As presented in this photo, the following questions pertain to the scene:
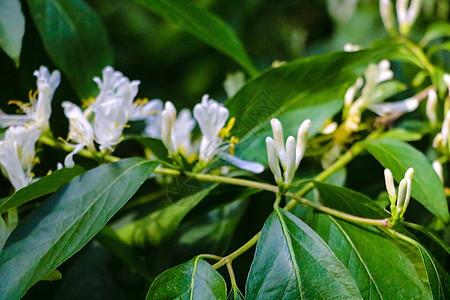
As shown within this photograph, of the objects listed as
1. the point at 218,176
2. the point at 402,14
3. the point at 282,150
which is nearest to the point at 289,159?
the point at 282,150

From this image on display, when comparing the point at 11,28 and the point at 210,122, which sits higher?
the point at 11,28

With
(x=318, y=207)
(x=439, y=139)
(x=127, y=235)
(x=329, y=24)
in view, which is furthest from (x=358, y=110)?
(x=329, y=24)

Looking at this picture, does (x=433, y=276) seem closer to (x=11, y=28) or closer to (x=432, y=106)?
(x=432, y=106)

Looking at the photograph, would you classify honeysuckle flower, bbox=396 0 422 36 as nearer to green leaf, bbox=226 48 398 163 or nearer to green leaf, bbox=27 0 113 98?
green leaf, bbox=226 48 398 163

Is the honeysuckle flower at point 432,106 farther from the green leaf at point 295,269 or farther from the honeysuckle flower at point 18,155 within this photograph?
the honeysuckle flower at point 18,155

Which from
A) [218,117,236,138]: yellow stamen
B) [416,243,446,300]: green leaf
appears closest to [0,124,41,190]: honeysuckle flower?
[218,117,236,138]: yellow stamen
